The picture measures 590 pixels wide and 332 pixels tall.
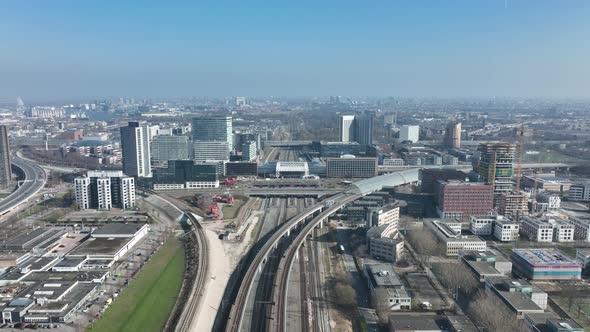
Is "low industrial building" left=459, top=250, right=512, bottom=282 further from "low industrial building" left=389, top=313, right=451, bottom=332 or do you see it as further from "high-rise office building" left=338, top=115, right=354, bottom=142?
"high-rise office building" left=338, top=115, right=354, bottom=142

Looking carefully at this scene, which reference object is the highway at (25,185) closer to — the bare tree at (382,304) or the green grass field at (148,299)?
the green grass field at (148,299)

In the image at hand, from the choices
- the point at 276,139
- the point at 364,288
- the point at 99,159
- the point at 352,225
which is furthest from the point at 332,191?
the point at 276,139

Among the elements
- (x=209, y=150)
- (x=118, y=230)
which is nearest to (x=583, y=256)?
(x=118, y=230)

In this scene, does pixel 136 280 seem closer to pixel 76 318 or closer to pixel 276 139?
pixel 76 318

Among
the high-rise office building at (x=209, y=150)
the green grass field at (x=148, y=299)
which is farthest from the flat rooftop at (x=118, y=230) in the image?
the high-rise office building at (x=209, y=150)

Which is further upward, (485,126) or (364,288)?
(485,126)

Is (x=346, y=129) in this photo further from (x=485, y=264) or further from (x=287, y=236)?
(x=485, y=264)
